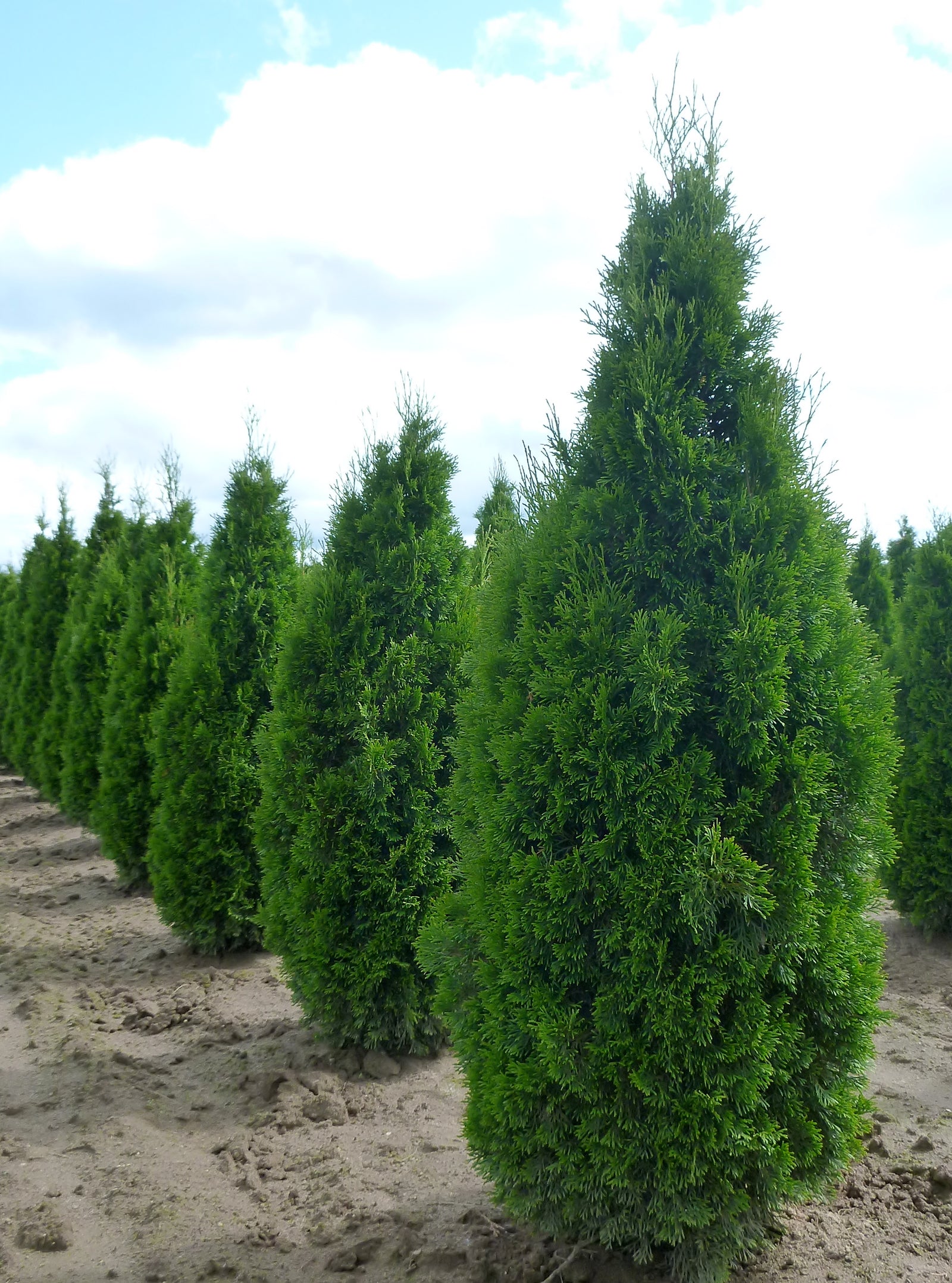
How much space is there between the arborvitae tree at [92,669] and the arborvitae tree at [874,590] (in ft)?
33.8

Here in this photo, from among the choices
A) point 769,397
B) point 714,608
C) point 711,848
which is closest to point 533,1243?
point 711,848

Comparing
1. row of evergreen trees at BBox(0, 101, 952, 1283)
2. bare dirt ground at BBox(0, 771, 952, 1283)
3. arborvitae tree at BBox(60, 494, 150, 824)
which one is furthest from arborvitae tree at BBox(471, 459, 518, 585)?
arborvitae tree at BBox(60, 494, 150, 824)

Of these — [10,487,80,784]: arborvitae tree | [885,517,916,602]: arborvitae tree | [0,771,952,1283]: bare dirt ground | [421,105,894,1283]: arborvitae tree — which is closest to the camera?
[421,105,894,1283]: arborvitae tree

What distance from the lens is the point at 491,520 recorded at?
852 centimetres

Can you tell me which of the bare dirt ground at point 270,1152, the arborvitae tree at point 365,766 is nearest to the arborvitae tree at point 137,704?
the bare dirt ground at point 270,1152

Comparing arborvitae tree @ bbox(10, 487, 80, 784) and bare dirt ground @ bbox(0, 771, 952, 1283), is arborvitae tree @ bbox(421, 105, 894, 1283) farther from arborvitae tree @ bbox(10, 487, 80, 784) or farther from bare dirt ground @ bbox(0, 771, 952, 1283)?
arborvitae tree @ bbox(10, 487, 80, 784)

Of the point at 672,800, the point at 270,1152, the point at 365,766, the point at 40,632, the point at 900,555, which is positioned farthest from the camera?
the point at 900,555

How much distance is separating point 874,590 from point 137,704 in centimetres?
1121

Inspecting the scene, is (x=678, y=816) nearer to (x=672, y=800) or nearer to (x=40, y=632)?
(x=672, y=800)

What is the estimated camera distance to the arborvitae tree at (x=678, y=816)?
309 centimetres

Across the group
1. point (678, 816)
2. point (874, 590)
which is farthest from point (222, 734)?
point (874, 590)

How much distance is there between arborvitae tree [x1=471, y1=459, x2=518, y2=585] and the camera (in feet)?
13.3

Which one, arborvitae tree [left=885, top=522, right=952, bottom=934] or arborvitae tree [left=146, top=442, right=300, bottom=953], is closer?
arborvitae tree [left=146, top=442, right=300, bottom=953]

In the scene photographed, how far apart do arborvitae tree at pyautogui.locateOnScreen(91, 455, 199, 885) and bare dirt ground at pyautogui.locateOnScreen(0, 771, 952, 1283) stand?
206 centimetres
